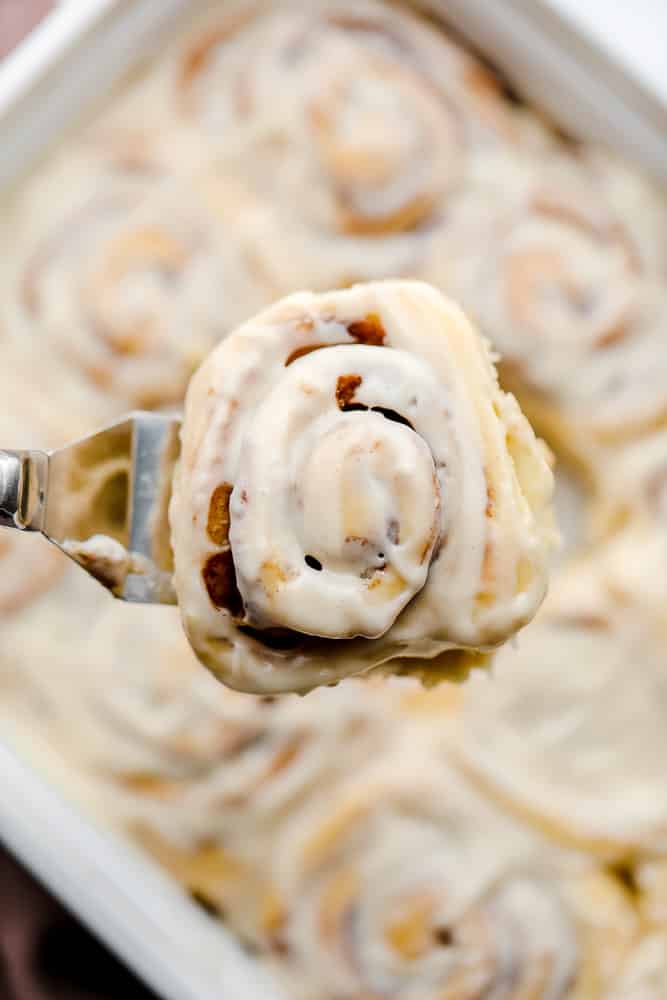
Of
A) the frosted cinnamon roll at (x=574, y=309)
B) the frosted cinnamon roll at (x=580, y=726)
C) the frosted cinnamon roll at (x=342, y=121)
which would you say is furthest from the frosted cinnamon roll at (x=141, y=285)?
the frosted cinnamon roll at (x=580, y=726)

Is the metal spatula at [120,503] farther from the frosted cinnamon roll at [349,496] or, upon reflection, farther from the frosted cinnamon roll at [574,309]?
the frosted cinnamon roll at [574,309]

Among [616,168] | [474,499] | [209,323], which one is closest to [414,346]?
[474,499]

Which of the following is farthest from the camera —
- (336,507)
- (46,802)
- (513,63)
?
(513,63)

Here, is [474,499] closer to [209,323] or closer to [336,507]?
[336,507]

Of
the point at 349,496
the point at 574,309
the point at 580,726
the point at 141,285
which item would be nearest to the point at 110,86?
the point at 141,285

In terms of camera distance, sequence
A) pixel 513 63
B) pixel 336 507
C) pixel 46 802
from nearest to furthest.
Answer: pixel 336 507 < pixel 46 802 < pixel 513 63

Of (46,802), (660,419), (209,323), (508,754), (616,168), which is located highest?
(616,168)

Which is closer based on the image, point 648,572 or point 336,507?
point 336,507
